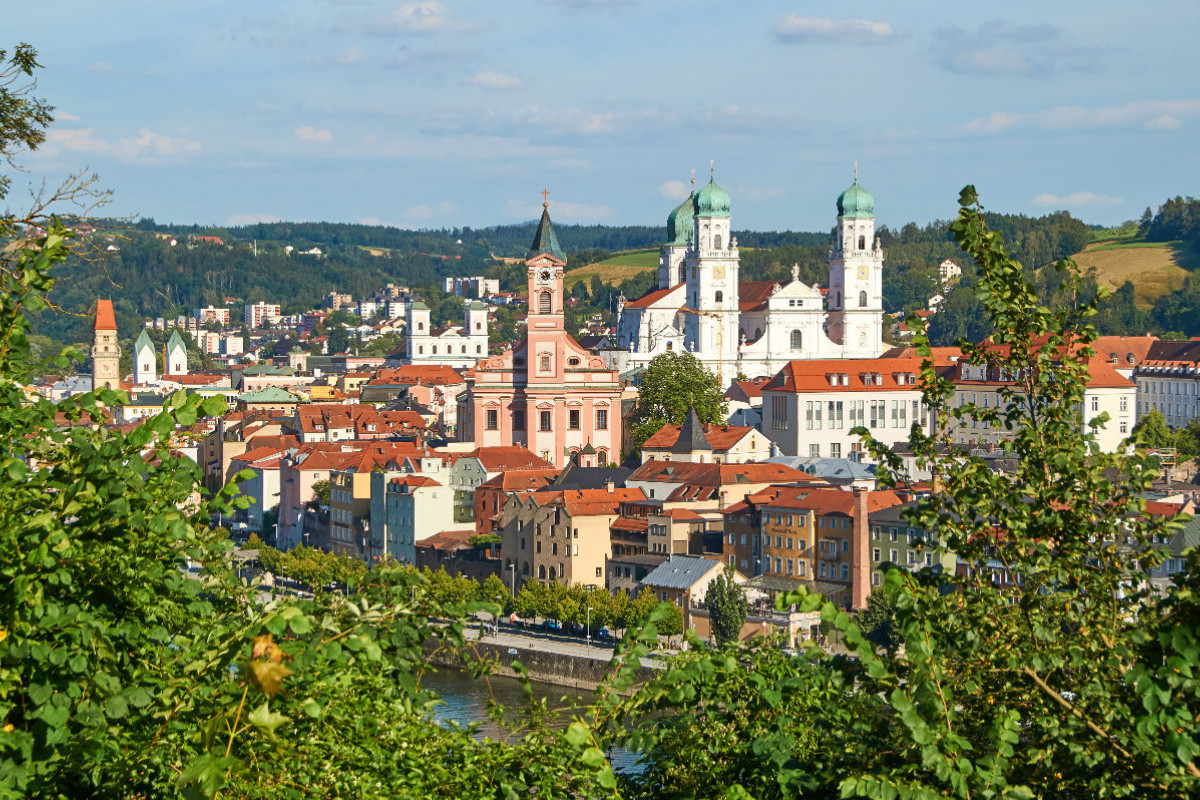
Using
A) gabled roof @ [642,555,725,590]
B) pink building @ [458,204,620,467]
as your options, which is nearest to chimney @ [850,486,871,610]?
gabled roof @ [642,555,725,590]

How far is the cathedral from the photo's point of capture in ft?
286

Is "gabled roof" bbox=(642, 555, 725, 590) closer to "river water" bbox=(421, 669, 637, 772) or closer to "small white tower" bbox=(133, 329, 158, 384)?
"river water" bbox=(421, 669, 637, 772)

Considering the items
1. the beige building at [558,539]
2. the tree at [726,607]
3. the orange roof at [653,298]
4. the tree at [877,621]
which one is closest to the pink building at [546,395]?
the beige building at [558,539]

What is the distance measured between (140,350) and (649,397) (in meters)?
60.2

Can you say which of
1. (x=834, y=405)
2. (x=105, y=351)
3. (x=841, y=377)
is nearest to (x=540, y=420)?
(x=834, y=405)

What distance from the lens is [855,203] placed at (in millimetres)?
89500

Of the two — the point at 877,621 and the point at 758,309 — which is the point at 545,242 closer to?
the point at 758,309

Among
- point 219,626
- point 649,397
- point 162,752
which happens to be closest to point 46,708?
point 162,752

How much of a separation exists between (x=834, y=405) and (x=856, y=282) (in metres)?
18.9

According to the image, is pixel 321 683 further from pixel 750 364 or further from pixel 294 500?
pixel 750 364

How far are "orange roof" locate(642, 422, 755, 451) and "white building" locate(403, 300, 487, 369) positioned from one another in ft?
196

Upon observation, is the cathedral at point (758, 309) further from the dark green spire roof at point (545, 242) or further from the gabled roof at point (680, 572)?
the gabled roof at point (680, 572)

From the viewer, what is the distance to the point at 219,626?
779 centimetres

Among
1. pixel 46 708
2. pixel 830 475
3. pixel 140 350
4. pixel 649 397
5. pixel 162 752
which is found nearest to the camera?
pixel 46 708
